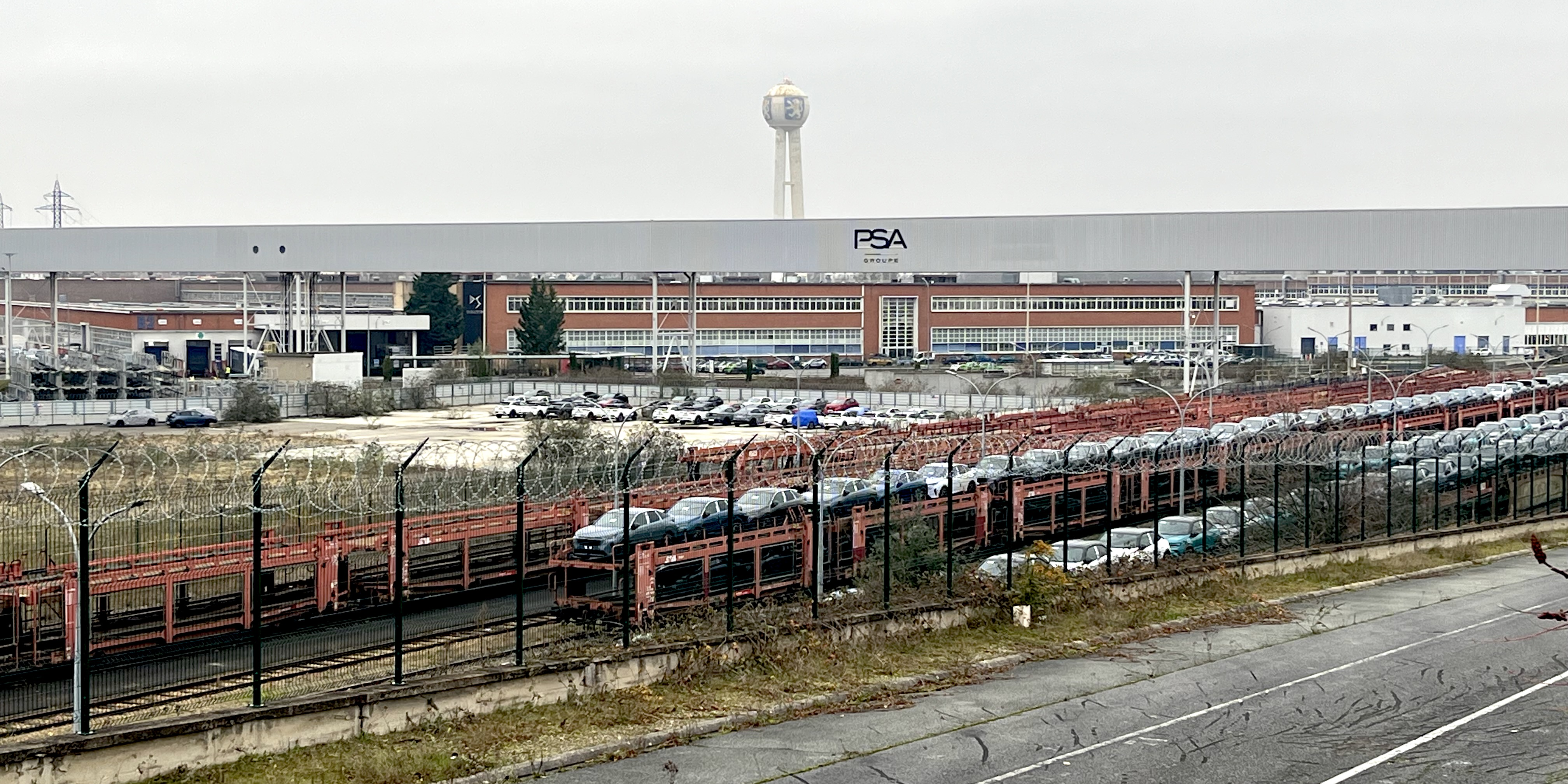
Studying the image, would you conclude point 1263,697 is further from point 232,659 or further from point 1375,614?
point 232,659

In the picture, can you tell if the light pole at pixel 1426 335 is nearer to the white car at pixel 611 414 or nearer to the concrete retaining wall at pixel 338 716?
the white car at pixel 611 414

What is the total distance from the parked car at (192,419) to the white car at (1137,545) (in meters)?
48.8

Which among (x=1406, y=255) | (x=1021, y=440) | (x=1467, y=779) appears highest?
(x=1406, y=255)

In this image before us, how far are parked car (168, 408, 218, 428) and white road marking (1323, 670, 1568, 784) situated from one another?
193 ft

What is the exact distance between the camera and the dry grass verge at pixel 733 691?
1465 centimetres

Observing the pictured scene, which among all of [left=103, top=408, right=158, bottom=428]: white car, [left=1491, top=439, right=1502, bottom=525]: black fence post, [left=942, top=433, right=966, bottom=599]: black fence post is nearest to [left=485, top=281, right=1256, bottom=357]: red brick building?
[left=103, top=408, right=158, bottom=428]: white car

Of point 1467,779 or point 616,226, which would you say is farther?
point 616,226

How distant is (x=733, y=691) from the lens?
713 inches

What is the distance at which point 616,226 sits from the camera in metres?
81.3

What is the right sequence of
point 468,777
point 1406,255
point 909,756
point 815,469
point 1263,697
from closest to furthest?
point 468,777 < point 909,756 < point 1263,697 < point 815,469 < point 1406,255

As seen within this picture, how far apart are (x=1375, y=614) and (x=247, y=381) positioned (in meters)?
65.2

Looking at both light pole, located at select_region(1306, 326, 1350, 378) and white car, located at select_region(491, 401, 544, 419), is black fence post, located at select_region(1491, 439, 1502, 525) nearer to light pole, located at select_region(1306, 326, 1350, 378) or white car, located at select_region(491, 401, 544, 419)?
white car, located at select_region(491, 401, 544, 419)

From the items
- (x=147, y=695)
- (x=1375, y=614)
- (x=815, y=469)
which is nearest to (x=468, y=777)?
(x=147, y=695)

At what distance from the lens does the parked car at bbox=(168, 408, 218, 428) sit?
67875 mm
